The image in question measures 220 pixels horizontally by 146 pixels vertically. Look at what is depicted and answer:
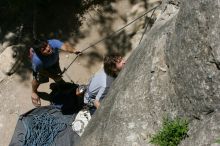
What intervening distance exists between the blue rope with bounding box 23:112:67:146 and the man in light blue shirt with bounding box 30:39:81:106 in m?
0.62

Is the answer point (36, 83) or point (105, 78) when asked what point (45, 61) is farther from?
point (105, 78)

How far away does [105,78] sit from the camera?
22.0 ft

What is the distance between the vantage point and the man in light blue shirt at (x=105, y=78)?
21.4 feet

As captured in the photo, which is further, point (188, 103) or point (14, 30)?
point (14, 30)

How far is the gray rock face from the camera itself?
464cm

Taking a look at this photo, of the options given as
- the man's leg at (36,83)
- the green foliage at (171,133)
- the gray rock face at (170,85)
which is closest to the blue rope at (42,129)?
the man's leg at (36,83)

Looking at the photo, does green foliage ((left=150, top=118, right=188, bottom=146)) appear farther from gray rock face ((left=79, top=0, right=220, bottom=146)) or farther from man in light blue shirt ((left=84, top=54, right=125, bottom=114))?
man in light blue shirt ((left=84, top=54, right=125, bottom=114))

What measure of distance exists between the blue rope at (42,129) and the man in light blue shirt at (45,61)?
62 cm

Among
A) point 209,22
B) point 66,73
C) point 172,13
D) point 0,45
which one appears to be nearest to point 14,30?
point 0,45

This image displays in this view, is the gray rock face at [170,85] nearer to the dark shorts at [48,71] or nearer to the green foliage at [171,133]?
the green foliage at [171,133]

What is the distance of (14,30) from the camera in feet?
30.1

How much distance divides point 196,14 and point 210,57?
44 cm

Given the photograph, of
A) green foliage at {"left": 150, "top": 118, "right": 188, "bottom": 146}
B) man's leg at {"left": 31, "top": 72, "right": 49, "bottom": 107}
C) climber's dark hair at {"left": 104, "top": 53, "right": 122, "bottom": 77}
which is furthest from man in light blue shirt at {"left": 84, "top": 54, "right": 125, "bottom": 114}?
green foliage at {"left": 150, "top": 118, "right": 188, "bottom": 146}

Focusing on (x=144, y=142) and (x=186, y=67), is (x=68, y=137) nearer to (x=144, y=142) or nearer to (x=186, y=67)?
(x=144, y=142)
